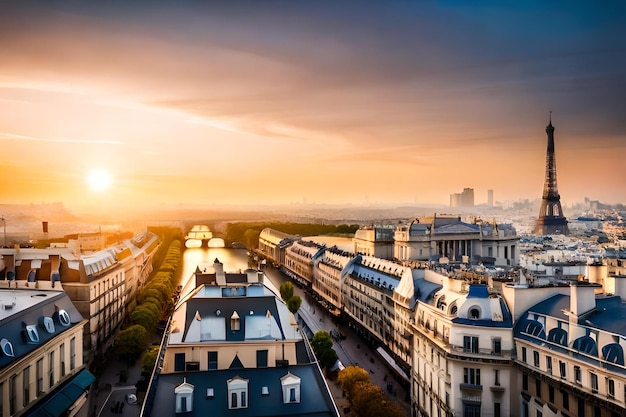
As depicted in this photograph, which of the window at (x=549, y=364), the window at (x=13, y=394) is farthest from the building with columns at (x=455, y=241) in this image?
the window at (x=13, y=394)

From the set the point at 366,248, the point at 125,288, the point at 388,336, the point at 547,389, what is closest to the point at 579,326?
the point at 547,389

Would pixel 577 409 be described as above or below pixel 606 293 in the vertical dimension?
below

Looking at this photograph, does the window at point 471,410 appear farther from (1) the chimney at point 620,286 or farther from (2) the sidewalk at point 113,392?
(2) the sidewalk at point 113,392

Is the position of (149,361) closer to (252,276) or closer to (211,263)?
(252,276)

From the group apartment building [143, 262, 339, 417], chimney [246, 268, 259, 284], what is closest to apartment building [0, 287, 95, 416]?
apartment building [143, 262, 339, 417]

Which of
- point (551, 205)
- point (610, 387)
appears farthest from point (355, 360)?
point (551, 205)

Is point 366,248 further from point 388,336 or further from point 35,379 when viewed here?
point 35,379

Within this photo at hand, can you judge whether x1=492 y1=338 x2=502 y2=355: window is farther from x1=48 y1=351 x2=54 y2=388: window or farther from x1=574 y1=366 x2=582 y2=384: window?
x1=48 y1=351 x2=54 y2=388: window
